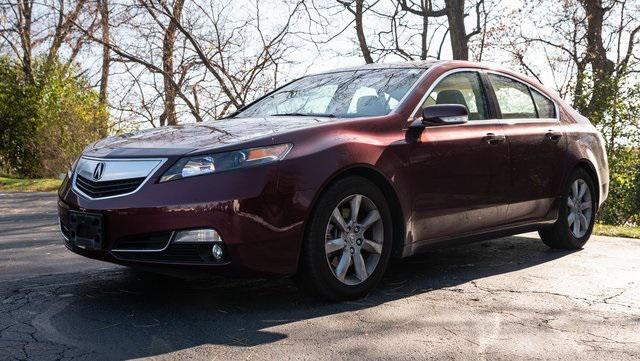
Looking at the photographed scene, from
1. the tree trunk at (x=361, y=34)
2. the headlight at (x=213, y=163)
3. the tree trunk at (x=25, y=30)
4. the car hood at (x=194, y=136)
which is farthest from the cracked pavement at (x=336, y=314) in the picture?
the tree trunk at (x=25, y=30)

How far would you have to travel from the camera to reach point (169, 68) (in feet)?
49.7

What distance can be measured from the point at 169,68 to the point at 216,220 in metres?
11.7

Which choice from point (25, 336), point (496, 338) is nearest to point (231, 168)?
point (25, 336)

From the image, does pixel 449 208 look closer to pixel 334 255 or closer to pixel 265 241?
pixel 334 255

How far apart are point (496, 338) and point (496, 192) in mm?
1895

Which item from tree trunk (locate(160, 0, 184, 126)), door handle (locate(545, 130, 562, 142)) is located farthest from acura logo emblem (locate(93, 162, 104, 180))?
tree trunk (locate(160, 0, 184, 126))

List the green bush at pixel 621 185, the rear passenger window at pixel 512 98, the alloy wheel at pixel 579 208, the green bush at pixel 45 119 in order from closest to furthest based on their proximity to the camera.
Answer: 1. the rear passenger window at pixel 512 98
2. the alloy wheel at pixel 579 208
3. the green bush at pixel 621 185
4. the green bush at pixel 45 119

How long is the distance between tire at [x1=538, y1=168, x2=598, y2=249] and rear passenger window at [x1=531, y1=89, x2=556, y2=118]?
577 millimetres

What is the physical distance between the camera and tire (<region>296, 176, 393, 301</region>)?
169 inches

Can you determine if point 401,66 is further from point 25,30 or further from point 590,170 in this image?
point 25,30

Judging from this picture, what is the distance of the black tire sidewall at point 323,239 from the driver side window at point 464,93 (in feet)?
3.46

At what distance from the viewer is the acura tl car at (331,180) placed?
4.03m

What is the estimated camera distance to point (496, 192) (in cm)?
554

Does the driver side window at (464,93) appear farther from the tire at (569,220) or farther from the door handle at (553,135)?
the tire at (569,220)
